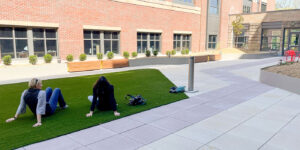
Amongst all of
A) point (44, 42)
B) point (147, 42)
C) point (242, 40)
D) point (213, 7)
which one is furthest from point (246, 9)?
point (44, 42)

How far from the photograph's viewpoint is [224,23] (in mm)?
36500

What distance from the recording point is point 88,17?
20.0 meters

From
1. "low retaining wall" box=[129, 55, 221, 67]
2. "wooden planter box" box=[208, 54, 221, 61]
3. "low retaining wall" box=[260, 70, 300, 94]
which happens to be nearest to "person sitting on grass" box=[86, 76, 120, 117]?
"low retaining wall" box=[260, 70, 300, 94]

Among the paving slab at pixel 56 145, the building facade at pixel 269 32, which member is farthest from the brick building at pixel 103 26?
the paving slab at pixel 56 145

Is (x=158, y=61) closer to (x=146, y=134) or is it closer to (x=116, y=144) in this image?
(x=146, y=134)

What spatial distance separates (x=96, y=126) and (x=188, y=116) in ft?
8.93

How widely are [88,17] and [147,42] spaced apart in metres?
7.71

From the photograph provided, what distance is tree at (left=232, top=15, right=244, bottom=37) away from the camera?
35.6 meters

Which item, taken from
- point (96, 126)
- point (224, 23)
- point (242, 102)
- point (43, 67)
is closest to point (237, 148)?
point (96, 126)

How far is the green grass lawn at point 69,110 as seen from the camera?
217 inches

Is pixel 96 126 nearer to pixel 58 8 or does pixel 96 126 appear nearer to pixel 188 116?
pixel 188 116

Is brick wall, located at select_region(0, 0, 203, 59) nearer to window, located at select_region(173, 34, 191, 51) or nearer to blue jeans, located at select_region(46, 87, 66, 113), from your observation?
window, located at select_region(173, 34, 191, 51)

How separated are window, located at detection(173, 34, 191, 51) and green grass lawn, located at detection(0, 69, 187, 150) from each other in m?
17.4

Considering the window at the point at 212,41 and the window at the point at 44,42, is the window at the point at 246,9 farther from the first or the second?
the window at the point at 44,42
